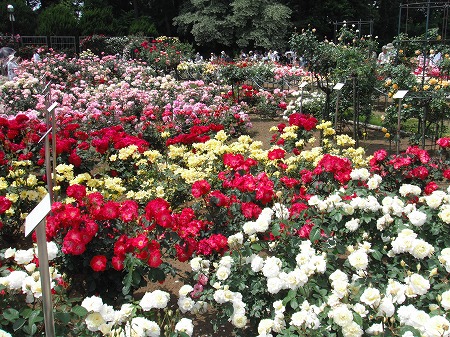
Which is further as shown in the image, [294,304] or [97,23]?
[97,23]

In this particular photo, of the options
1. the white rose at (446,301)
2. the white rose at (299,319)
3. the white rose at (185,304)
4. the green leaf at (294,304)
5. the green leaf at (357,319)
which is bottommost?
the white rose at (185,304)

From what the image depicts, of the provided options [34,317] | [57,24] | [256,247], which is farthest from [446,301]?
[57,24]

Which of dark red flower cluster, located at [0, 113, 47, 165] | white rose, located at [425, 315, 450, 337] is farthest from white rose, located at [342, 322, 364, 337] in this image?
dark red flower cluster, located at [0, 113, 47, 165]

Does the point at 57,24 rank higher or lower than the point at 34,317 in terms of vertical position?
higher

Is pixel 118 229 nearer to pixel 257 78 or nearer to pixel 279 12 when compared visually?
pixel 257 78

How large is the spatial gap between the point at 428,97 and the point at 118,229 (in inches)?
210

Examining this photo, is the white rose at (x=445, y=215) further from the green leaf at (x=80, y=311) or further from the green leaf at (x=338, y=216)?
the green leaf at (x=80, y=311)

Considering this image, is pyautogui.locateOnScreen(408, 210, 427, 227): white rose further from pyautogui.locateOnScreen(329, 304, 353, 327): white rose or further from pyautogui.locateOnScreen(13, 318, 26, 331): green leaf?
pyautogui.locateOnScreen(13, 318, 26, 331): green leaf

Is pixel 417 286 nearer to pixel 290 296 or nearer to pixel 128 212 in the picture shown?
pixel 290 296

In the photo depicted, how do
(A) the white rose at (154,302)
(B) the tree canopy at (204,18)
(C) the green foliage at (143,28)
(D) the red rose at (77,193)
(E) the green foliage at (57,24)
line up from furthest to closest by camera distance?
(C) the green foliage at (143,28) < (B) the tree canopy at (204,18) < (E) the green foliage at (57,24) < (D) the red rose at (77,193) < (A) the white rose at (154,302)

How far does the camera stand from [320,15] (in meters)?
30.9

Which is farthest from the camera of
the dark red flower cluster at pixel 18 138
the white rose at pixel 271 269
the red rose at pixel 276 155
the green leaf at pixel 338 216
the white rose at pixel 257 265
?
the dark red flower cluster at pixel 18 138

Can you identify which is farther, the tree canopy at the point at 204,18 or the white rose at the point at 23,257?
the tree canopy at the point at 204,18

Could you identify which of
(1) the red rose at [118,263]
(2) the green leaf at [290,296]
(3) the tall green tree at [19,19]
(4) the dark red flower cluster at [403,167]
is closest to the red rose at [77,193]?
(1) the red rose at [118,263]
